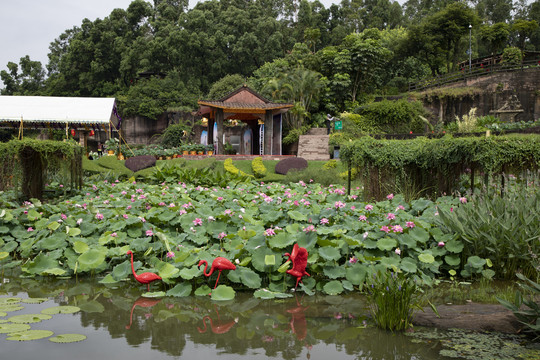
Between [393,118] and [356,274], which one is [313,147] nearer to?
[393,118]

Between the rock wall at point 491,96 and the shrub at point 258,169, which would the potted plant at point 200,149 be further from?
the rock wall at point 491,96

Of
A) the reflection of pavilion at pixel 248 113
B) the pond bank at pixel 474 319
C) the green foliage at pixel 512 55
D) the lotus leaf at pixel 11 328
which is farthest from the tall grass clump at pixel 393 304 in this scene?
the green foliage at pixel 512 55

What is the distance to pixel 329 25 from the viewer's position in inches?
2058

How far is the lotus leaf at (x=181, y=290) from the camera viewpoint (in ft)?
15.3

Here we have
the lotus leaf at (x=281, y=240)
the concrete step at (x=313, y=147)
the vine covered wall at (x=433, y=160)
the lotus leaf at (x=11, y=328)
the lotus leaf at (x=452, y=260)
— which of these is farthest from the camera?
the concrete step at (x=313, y=147)

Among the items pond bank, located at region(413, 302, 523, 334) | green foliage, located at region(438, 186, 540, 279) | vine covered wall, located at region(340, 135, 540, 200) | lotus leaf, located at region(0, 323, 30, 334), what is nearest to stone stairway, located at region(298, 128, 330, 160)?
vine covered wall, located at region(340, 135, 540, 200)

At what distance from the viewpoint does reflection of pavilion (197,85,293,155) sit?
79.0ft

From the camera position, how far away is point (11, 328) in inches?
144

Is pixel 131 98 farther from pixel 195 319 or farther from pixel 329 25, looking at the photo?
pixel 195 319

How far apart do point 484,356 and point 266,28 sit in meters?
45.4

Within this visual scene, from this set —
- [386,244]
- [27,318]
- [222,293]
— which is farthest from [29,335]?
[386,244]

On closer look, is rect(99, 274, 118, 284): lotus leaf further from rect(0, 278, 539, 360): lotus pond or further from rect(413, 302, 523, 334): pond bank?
rect(413, 302, 523, 334): pond bank

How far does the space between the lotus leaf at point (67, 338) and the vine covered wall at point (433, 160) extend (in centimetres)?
618

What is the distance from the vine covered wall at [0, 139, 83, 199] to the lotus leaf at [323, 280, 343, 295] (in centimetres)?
636
